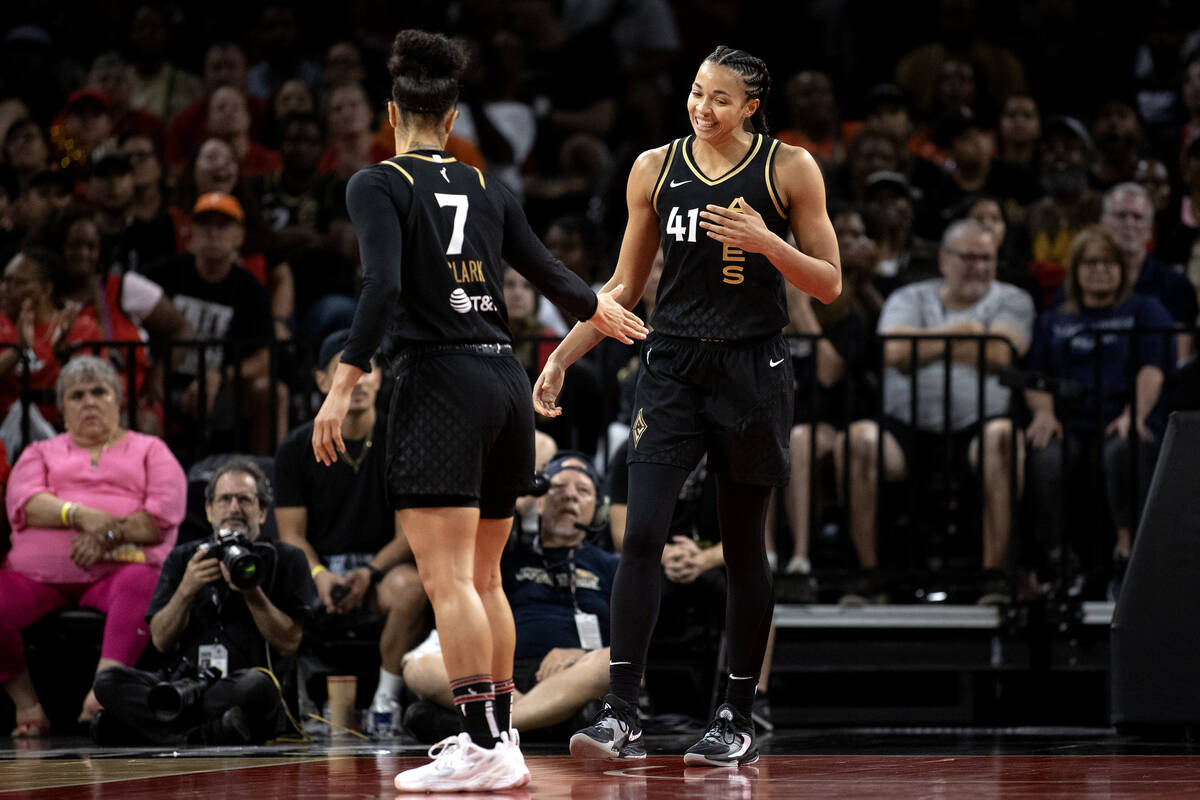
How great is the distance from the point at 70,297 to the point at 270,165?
6.90 feet

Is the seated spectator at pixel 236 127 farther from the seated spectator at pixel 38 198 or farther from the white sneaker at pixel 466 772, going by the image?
the white sneaker at pixel 466 772

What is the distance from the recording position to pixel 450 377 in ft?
13.8

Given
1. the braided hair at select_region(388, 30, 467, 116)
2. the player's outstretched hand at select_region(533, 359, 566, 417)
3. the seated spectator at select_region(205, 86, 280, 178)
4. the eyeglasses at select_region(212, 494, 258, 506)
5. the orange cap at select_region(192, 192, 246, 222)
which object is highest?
the seated spectator at select_region(205, 86, 280, 178)

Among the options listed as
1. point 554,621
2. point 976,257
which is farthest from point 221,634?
point 976,257

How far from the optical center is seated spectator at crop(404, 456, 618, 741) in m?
6.21

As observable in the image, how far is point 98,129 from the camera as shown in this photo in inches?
396

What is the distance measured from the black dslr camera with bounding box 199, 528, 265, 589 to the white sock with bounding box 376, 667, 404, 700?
29.3 inches

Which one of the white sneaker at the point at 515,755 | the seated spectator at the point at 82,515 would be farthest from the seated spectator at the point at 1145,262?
the white sneaker at the point at 515,755

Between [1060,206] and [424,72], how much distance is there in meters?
5.73

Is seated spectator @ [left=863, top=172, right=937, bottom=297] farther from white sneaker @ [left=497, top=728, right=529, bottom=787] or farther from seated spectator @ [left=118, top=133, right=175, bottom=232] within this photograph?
white sneaker @ [left=497, top=728, right=529, bottom=787]

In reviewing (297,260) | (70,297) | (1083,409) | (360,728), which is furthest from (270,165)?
(1083,409)

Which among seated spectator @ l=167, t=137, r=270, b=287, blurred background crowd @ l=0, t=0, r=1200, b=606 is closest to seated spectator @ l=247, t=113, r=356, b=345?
blurred background crowd @ l=0, t=0, r=1200, b=606

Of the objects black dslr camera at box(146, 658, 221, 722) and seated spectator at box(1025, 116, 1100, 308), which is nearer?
black dslr camera at box(146, 658, 221, 722)

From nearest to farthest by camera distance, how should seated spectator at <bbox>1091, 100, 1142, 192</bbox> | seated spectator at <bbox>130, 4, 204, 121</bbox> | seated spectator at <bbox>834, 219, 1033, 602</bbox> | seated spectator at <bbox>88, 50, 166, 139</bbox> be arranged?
seated spectator at <bbox>834, 219, 1033, 602</bbox> < seated spectator at <bbox>1091, 100, 1142, 192</bbox> < seated spectator at <bbox>88, 50, 166, 139</bbox> < seated spectator at <bbox>130, 4, 204, 121</bbox>
